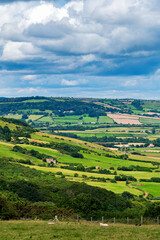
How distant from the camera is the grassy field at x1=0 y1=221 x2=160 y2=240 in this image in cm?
3434

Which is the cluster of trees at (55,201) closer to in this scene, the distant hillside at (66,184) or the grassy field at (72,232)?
the distant hillside at (66,184)

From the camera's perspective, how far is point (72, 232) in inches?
1448

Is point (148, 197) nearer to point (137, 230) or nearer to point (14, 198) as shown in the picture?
point (14, 198)

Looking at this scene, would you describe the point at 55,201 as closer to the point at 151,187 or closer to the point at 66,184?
the point at 66,184

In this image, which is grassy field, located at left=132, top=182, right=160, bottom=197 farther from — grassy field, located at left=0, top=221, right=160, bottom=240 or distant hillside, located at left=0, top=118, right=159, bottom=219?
grassy field, located at left=0, top=221, right=160, bottom=240

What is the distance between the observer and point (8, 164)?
13762 centimetres

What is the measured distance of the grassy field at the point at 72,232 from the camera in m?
34.3

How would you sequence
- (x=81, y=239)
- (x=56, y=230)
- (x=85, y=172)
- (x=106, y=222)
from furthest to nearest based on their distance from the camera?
(x=85, y=172), (x=106, y=222), (x=56, y=230), (x=81, y=239)

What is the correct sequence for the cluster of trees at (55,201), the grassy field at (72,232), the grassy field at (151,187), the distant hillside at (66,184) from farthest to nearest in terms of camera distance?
1. the grassy field at (151,187)
2. the distant hillside at (66,184)
3. the cluster of trees at (55,201)
4. the grassy field at (72,232)

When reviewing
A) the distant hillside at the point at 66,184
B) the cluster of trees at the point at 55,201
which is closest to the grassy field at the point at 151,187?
the distant hillside at the point at 66,184

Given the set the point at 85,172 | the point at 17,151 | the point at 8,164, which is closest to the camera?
the point at 8,164

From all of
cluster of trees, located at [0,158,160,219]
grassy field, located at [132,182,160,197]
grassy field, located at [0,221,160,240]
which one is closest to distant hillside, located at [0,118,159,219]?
cluster of trees, located at [0,158,160,219]

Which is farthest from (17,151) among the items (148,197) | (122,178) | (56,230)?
(56,230)

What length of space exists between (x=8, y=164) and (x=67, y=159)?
153ft
